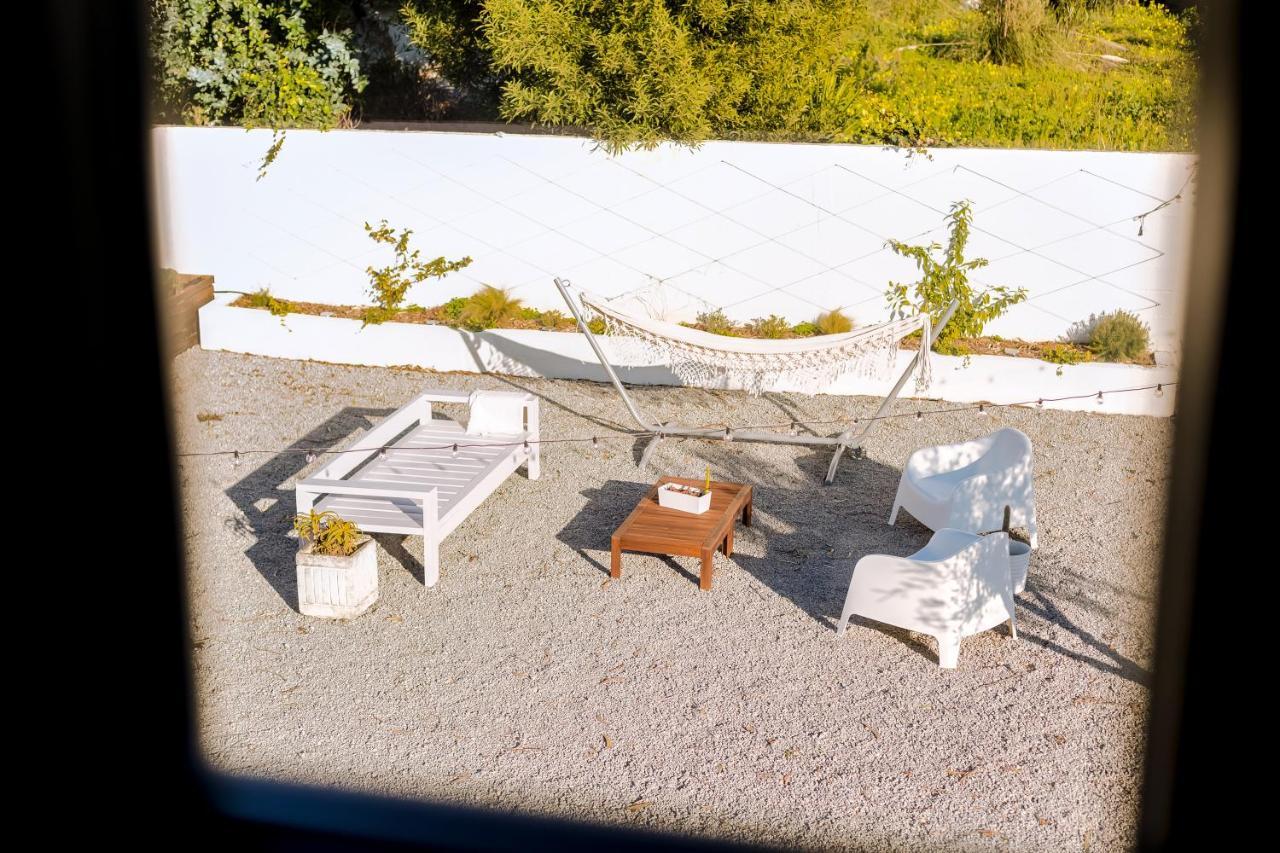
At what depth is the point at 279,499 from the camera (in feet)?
18.0

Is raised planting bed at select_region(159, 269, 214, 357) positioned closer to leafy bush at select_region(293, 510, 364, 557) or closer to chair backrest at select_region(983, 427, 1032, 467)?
leafy bush at select_region(293, 510, 364, 557)

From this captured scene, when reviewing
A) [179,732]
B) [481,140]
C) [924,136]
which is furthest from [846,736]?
[481,140]

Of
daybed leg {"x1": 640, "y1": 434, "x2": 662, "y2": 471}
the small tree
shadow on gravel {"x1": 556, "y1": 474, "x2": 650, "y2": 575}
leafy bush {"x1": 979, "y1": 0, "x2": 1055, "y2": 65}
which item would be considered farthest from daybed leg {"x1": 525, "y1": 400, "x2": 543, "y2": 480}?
leafy bush {"x1": 979, "y1": 0, "x2": 1055, "y2": 65}

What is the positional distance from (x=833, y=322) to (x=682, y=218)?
1.20m

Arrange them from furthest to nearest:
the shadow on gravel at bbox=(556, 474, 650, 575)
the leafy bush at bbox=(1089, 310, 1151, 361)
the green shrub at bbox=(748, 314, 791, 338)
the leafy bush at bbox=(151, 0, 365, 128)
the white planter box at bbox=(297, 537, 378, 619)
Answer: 1. the leafy bush at bbox=(151, 0, 365, 128)
2. the green shrub at bbox=(748, 314, 791, 338)
3. the leafy bush at bbox=(1089, 310, 1151, 361)
4. the shadow on gravel at bbox=(556, 474, 650, 575)
5. the white planter box at bbox=(297, 537, 378, 619)

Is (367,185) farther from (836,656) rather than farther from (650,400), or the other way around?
(836,656)

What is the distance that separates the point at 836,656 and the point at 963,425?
280 centimetres

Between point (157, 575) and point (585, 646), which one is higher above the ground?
point (157, 575)

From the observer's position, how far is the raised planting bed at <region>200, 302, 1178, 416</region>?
675 centimetres

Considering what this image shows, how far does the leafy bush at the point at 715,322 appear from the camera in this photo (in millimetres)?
7656

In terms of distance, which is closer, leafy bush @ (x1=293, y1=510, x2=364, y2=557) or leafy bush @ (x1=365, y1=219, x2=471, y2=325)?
leafy bush @ (x1=293, y1=510, x2=364, y2=557)

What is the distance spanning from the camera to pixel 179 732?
6.50ft

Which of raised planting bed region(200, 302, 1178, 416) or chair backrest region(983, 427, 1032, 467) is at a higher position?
chair backrest region(983, 427, 1032, 467)

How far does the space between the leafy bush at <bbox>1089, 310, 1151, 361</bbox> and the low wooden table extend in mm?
3096
